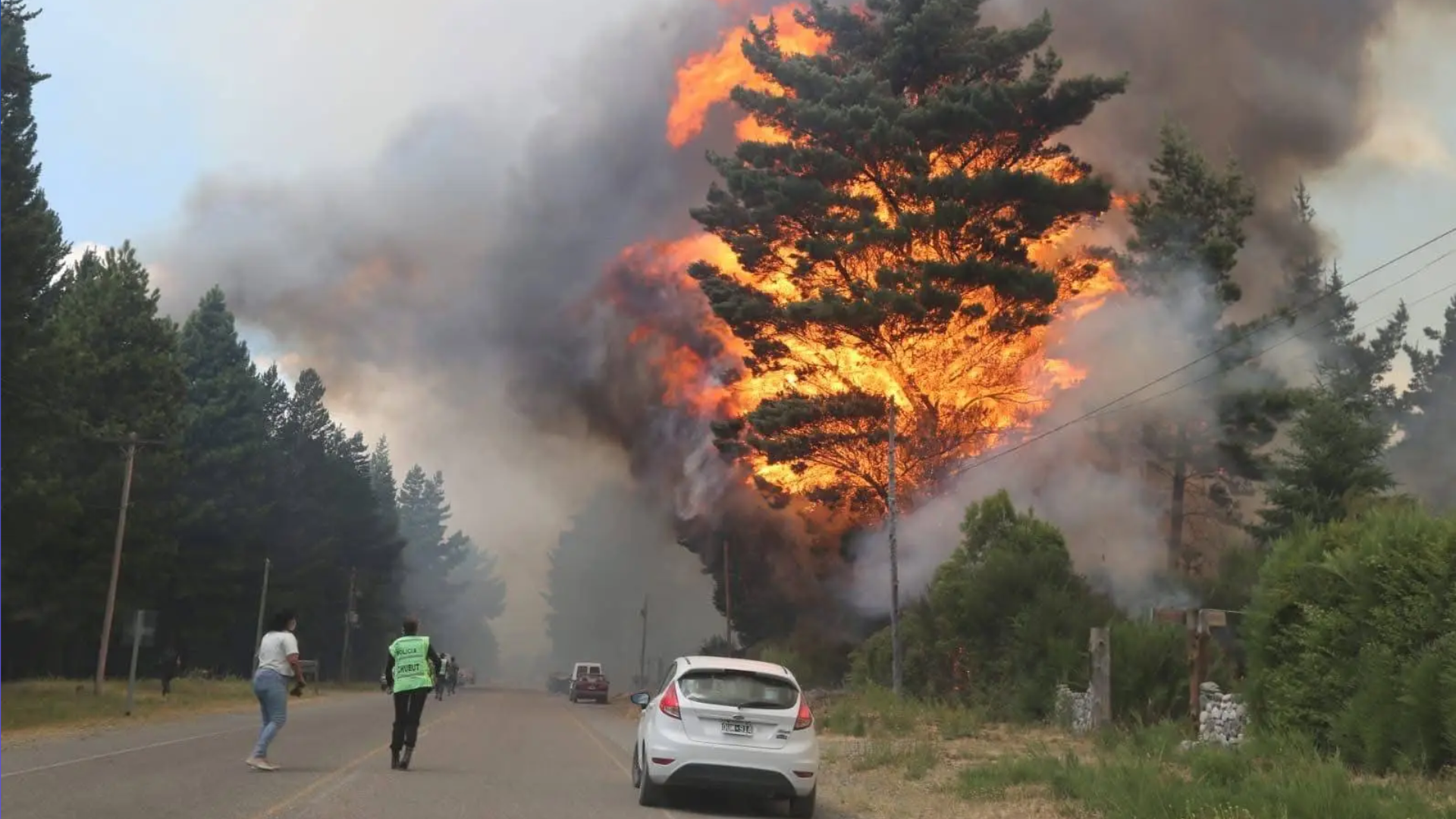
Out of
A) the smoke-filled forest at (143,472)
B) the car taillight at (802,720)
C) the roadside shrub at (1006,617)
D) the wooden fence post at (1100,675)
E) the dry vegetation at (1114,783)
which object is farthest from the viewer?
the smoke-filled forest at (143,472)

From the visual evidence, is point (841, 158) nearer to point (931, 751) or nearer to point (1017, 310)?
point (1017, 310)

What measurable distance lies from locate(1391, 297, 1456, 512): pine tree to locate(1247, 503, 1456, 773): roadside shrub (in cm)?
4461

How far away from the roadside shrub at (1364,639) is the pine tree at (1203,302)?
103 ft

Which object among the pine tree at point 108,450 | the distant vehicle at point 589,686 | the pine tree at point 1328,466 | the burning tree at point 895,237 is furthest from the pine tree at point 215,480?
the pine tree at point 1328,466

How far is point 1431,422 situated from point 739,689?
64.7 meters

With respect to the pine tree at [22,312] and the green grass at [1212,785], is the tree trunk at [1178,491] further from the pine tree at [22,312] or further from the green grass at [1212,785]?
the pine tree at [22,312]

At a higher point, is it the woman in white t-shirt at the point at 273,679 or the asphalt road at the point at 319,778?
the woman in white t-shirt at the point at 273,679

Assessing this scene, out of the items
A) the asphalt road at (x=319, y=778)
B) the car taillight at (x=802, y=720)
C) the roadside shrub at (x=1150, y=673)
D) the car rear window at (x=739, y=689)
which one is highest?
the roadside shrub at (x=1150, y=673)

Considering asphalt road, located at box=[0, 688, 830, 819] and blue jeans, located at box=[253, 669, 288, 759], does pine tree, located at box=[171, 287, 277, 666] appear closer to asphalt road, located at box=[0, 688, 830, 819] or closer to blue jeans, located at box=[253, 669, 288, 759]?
asphalt road, located at box=[0, 688, 830, 819]

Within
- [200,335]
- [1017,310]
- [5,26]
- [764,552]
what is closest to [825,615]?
[764,552]

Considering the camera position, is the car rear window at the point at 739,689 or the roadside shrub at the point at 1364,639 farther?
the car rear window at the point at 739,689

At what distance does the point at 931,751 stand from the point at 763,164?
32.5 meters

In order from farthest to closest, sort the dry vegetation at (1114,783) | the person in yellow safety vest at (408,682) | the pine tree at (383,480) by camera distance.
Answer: the pine tree at (383,480)
the person in yellow safety vest at (408,682)
the dry vegetation at (1114,783)

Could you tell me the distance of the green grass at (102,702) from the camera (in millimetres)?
28359
